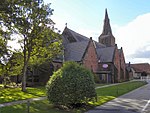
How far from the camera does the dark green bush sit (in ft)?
50.8

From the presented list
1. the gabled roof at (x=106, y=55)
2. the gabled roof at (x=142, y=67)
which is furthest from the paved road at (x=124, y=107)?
the gabled roof at (x=142, y=67)

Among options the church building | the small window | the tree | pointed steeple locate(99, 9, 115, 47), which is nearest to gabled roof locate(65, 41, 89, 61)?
the church building

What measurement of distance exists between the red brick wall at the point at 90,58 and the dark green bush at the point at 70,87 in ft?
110

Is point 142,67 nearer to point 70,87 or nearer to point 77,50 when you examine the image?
point 77,50

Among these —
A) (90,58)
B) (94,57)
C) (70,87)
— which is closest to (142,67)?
(94,57)

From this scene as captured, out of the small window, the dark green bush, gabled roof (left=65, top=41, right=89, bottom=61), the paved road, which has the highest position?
the small window

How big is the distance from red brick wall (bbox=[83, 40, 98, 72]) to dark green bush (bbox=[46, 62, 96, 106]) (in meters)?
33.7

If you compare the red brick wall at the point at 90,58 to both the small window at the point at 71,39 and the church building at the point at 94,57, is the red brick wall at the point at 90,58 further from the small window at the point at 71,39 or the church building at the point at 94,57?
the small window at the point at 71,39

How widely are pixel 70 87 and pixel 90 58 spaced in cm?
3799

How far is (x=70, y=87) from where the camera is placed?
51.1ft

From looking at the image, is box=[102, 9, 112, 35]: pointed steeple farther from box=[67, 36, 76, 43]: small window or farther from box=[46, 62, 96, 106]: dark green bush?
box=[46, 62, 96, 106]: dark green bush

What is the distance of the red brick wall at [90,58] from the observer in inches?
2013

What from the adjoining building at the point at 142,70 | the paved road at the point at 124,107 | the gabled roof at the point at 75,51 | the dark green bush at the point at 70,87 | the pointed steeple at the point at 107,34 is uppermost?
the pointed steeple at the point at 107,34

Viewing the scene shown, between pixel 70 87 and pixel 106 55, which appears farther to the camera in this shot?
pixel 106 55
